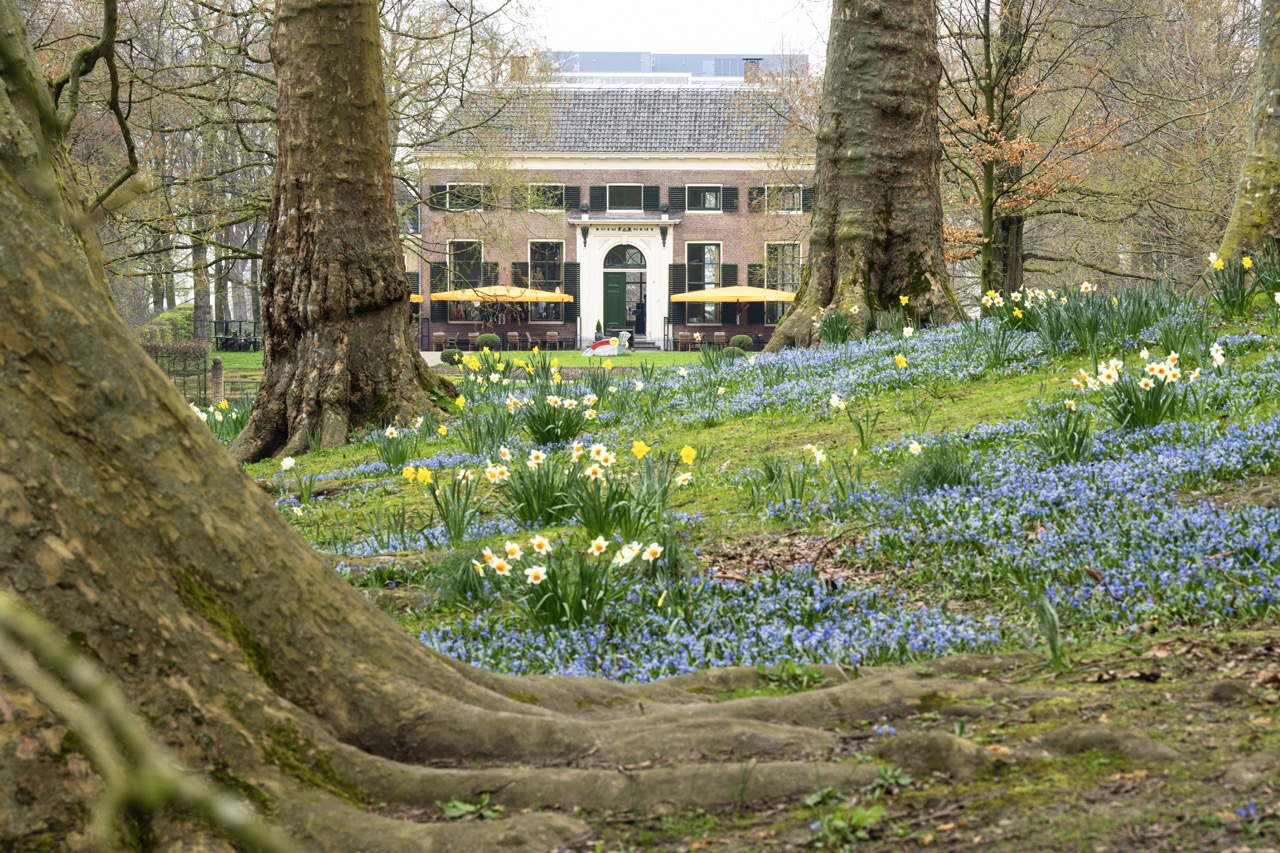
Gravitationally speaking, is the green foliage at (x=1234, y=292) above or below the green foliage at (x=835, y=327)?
above

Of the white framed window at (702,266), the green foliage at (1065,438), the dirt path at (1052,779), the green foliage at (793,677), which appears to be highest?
the white framed window at (702,266)

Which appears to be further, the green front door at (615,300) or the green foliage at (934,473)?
the green front door at (615,300)

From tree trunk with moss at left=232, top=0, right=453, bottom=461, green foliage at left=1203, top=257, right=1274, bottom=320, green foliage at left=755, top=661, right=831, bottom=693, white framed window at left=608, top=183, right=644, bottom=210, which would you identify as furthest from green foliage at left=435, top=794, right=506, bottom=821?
white framed window at left=608, top=183, right=644, bottom=210

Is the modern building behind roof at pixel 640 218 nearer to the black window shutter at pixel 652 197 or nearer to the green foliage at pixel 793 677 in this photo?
the black window shutter at pixel 652 197

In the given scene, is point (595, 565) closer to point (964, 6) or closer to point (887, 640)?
point (887, 640)

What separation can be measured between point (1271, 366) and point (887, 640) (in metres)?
4.02

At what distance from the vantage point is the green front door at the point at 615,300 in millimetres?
51250

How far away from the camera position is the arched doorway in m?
51.5

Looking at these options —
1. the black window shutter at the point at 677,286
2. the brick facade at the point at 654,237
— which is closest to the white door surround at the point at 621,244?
the brick facade at the point at 654,237

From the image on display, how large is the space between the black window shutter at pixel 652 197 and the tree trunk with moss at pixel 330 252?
42.9 meters

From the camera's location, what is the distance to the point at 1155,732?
2373 millimetres

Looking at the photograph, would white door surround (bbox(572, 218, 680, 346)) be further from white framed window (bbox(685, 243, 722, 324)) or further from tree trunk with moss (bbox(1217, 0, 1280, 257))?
tree trunk with moss (bbox(1217, 0, 1280, 257))

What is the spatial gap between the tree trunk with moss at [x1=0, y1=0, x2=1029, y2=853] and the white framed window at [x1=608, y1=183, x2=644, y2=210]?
4988 cm

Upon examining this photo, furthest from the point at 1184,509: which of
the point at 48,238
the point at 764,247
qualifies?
the point at 764,247
